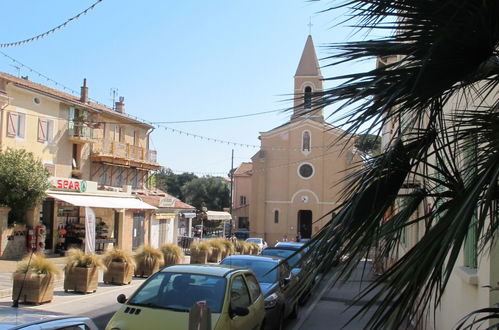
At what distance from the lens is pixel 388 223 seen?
2531mm

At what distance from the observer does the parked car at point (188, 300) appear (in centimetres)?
682

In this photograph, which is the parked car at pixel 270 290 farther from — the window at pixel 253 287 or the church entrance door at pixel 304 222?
the church entrance door at pixel 304 222

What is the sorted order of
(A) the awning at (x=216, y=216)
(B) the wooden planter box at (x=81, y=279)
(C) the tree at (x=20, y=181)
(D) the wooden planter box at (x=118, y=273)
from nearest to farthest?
(B) the wooden planter box at (x=81, y=279), (D) the wooden planter box at (x=118, y=273), (C) the tree at (x=20, y=181), (A) the awning at (x=216, y=216)

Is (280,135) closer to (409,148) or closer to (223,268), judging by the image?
(223,268)

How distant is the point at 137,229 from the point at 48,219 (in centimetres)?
872

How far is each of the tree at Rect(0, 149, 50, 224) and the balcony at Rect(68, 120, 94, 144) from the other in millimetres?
6637

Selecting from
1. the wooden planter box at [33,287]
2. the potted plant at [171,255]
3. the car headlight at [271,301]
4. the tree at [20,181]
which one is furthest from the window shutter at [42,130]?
the car headlight at [271,301]

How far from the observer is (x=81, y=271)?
15016 millimetres

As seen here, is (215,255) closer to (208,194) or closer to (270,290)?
(270,290)

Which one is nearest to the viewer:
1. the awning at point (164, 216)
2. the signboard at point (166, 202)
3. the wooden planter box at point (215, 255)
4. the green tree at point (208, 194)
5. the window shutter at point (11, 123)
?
the window shutter at point (11, 123)

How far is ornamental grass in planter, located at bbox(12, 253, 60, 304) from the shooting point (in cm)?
1282

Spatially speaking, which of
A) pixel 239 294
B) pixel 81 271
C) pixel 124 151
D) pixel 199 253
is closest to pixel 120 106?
pixel 124 151

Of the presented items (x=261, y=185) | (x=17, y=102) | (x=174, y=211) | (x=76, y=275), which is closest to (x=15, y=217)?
(x=17, y=102)

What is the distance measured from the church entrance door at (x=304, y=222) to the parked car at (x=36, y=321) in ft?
188
